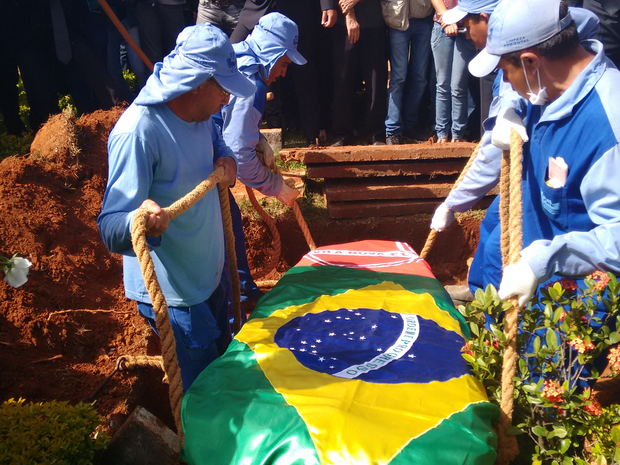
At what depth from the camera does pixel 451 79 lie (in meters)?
4.82

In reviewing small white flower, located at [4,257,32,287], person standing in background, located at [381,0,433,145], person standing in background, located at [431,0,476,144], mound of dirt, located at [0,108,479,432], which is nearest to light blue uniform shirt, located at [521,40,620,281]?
small white flower, located at [4,257,32,287]

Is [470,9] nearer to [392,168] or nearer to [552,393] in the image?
[392,168]

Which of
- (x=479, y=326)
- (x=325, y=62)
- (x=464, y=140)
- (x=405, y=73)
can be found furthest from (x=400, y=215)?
(x=479, y=326)

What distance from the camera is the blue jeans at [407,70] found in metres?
4.90

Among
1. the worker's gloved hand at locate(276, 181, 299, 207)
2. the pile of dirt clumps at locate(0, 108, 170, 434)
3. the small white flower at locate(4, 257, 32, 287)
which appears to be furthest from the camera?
the worker's gloved hand at locate(276, 181, 299, 207)

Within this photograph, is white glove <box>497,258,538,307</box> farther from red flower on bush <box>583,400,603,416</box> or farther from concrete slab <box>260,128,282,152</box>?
concrete slab <box>260,128,282,152</box>

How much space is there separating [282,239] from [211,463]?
3.33m

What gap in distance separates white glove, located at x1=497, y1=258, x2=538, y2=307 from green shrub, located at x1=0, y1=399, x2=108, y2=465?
180 cm

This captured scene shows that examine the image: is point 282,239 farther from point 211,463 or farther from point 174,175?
point 211,463

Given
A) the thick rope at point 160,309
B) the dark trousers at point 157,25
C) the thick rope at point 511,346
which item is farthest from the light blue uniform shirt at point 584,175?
the dark trousers at point 157,25

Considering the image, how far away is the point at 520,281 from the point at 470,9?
1946 mm

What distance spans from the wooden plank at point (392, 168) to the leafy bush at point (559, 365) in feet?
9.36

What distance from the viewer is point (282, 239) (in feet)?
15.9

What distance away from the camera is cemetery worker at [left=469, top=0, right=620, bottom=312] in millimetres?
1760
